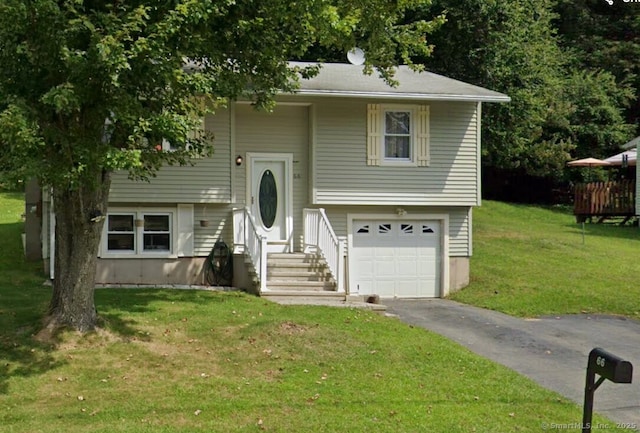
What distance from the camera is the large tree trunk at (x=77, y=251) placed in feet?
28.3

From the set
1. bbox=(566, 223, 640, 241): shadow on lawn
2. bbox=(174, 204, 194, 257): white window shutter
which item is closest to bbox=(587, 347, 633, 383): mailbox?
bbox=(174, 204, 194, 257): white window shutter

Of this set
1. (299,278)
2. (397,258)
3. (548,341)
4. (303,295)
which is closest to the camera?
(548,341)

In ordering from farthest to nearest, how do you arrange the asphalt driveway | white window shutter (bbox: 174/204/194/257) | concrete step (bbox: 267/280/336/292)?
white window shutter (bbox: 174/204/194/257) → concrete step (bbox: 267/280/336/292) → the asphalt driveway

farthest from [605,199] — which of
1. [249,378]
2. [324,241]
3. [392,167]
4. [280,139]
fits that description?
[249,378]

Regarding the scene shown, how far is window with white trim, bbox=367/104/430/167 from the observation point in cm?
1559

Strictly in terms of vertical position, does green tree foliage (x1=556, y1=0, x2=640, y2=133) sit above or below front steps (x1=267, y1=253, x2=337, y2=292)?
above

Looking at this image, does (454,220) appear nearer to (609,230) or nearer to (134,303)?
(134,303)

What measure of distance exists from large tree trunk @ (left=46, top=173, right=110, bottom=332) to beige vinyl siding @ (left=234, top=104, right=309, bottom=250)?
6.68 metres

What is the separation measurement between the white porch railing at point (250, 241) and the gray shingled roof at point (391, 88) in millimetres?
2932

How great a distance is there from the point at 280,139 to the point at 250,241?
2.76 meters

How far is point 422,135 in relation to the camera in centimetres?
1576

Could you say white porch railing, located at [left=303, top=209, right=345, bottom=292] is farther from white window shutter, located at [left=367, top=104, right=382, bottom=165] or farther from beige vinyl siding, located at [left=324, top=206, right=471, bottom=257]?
white window shutter, located at [left=367, top=104, right=382, bottom=165]

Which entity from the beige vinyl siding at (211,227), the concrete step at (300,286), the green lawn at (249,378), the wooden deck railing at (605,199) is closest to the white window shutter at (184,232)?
the beige vinyl siding at (211,227)

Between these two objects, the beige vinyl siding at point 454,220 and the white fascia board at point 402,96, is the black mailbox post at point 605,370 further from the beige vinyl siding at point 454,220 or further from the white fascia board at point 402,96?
the beige vinyl siding at point 454,220
